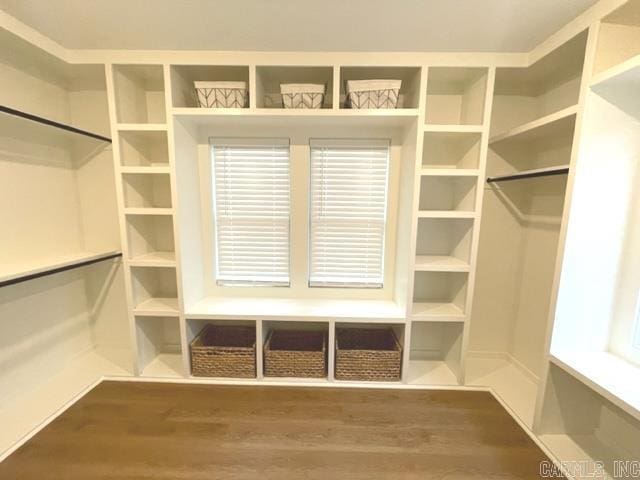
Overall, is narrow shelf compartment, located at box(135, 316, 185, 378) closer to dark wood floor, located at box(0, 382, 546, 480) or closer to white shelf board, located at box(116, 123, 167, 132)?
dark wood floor, located at box(0, 382, 546, 480)

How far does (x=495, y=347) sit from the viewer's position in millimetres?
2301

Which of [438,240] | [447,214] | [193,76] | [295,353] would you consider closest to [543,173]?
[447,214]

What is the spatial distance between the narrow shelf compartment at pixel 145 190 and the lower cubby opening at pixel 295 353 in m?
1.28

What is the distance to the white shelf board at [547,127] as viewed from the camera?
1.40 meters

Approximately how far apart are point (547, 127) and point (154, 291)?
297 cm

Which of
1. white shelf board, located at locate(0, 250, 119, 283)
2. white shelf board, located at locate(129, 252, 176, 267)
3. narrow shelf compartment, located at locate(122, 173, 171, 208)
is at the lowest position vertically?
white shelf board, located at locate(129, 252, 176, 267)

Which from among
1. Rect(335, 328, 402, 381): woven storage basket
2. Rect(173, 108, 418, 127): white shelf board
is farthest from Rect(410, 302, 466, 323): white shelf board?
Rect(173, 108, 418, 127): white shelf board

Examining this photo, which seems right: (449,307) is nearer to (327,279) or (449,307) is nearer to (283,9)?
(327,279)

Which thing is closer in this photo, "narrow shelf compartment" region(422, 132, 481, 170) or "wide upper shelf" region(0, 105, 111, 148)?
"wide upper shelf" region(0, 105, 111, 148)

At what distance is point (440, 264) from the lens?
191 cm

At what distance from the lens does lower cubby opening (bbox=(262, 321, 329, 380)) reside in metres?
2.03

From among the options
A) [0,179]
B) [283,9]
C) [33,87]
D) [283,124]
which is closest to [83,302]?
[0,179]

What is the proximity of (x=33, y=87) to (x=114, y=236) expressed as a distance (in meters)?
1.08

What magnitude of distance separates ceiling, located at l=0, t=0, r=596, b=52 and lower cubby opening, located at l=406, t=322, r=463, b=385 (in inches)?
72.2
